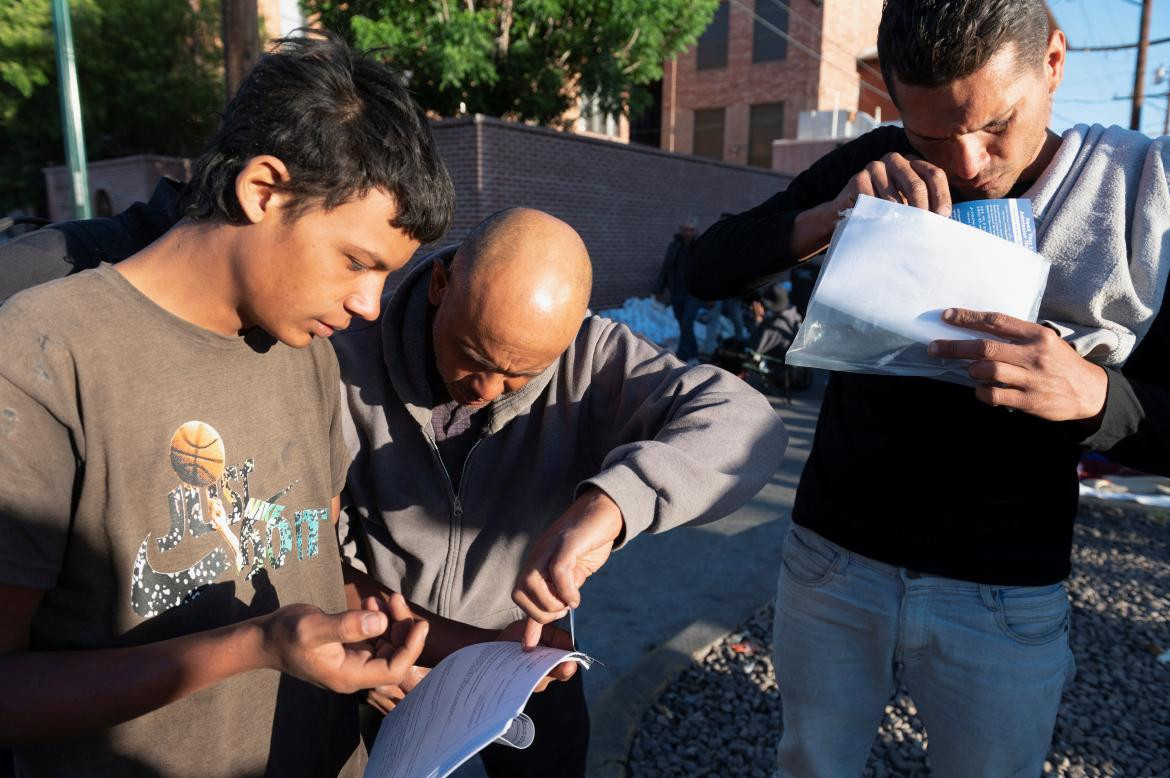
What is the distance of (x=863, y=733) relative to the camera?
1770 mm

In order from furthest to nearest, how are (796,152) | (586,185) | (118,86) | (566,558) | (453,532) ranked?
(796,152) → (118,86) → (586,185) → (453,532) → (566,558)

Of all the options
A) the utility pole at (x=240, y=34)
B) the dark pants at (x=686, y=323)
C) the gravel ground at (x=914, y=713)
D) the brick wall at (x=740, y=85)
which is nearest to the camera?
the gravel ground at (x=914, y=713)

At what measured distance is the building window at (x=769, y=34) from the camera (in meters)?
24.0

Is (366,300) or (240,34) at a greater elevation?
(240,34)

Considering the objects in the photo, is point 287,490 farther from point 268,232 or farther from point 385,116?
point 385,116

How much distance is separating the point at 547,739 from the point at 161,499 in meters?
1.02

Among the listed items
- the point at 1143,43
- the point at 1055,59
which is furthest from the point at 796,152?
the point at 1055,59

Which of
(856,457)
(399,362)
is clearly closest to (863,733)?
(856,457)

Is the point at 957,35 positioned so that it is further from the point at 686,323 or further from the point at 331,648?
the point at 686,323

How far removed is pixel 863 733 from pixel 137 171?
17.9 metres

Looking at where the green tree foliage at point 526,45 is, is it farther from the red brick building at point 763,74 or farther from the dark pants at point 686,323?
the red brick building at point 763,74

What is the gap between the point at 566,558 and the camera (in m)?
1.15

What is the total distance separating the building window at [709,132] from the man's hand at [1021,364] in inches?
1030

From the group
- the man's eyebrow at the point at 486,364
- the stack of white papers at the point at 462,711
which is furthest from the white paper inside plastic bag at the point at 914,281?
the stack of white papers at the point at 462,711
